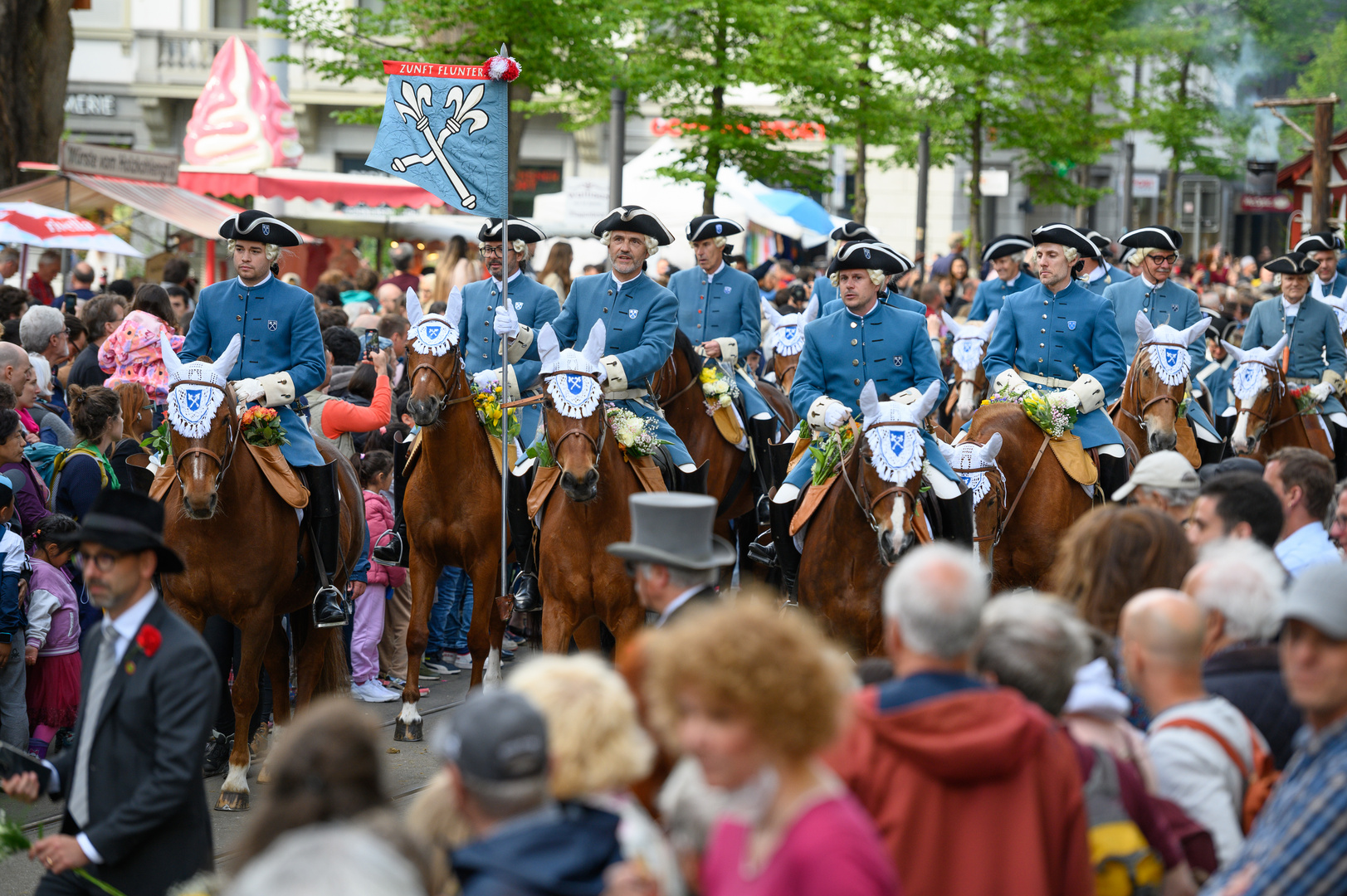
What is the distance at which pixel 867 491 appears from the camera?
8367mm

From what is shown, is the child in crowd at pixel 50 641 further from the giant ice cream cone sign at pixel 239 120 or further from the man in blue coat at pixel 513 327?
the giant ice cream cone sign at pixel 239 120

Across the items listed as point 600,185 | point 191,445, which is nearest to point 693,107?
point 600,185

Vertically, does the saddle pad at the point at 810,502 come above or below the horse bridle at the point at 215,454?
below

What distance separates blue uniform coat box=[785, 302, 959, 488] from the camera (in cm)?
945

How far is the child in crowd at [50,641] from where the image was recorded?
873 cm

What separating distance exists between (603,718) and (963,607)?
36.4 inches

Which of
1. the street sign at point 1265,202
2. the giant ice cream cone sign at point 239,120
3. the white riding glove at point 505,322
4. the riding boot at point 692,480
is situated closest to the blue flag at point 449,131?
the white riding glove at point 505,322

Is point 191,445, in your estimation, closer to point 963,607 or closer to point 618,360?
point 618,360

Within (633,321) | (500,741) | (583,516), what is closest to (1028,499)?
(633,321)

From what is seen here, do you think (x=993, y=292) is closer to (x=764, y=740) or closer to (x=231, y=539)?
(x=231, y=539)

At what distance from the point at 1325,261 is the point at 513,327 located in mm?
10764

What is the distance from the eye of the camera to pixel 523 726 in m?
3.16

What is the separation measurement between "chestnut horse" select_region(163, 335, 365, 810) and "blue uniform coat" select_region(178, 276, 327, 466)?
2.15 feet

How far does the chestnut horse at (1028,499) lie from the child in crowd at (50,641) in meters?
5.88
